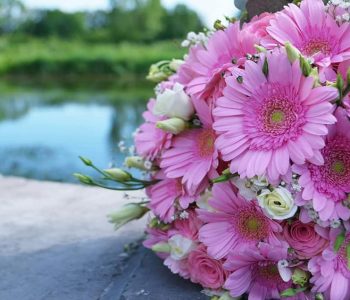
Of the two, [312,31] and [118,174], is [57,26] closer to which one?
[118,174]

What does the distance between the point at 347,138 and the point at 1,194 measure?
1.05 metres

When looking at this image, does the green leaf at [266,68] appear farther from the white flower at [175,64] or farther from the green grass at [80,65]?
the green grass at [80,65]

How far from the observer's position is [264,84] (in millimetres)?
803

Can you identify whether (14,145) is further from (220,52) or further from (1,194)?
(220,52)

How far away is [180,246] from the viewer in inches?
35.9

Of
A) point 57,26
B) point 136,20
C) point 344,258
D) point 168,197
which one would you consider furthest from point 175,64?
point 57,26

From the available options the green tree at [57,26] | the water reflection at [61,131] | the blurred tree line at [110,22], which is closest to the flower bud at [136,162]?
the water reflection at [61,131]

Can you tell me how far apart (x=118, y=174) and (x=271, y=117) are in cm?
33

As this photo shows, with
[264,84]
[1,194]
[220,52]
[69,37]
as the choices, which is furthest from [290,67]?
[69,37]

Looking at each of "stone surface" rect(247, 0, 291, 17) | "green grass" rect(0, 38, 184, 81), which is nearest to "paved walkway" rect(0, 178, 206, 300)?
"stone surface" rect(247, 0, 291, 17)

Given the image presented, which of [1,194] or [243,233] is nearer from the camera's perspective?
[243,233]

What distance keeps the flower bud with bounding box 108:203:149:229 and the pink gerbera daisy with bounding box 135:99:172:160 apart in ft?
0.35

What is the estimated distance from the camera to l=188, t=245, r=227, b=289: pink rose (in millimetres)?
866

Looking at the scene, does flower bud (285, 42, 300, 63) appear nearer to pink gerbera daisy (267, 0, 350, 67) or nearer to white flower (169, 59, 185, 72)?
pink gerbera daisy (267, 0, 350, 67)
